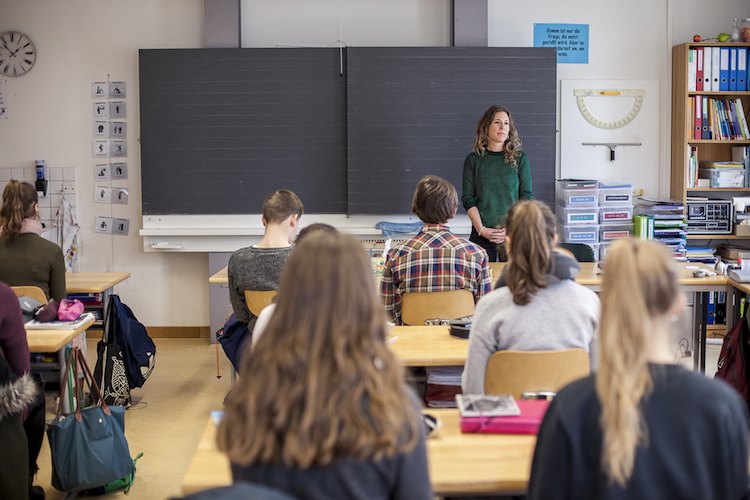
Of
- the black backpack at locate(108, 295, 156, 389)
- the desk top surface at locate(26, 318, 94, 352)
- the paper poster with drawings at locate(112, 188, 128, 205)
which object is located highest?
the paper poster with drawings at locate(112, 188, 128, 205)

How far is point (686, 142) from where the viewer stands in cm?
509

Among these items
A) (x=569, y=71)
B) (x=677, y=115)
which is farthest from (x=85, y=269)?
(x=677, y=115)

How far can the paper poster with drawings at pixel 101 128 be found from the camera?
528 cm

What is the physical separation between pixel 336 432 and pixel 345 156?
419 centimetres

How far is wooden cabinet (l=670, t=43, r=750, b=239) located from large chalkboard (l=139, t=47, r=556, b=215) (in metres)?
0.95

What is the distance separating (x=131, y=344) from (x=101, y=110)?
2192 mm

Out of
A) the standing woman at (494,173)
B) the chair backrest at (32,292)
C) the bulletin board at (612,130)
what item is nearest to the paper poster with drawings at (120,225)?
the chair backrest at (32,292)

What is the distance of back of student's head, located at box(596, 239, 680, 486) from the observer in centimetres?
118

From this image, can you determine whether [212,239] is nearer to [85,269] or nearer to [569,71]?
[85,269]

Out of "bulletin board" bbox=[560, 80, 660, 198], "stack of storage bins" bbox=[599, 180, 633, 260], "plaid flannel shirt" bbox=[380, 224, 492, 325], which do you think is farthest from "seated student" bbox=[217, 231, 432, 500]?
"bulletin board" bbox=[560, 80, 660, 198]

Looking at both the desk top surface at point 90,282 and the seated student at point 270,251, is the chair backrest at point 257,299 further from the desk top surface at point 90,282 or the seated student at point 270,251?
the desk top surface at point 90,282

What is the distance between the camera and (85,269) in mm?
5465

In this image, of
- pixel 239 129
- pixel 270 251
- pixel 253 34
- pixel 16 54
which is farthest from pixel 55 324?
pixel 16 54

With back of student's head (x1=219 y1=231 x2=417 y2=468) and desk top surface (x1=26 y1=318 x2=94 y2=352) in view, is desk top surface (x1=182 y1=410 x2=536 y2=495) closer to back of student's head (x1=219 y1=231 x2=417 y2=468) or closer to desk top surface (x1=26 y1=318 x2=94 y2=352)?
back of student's head (x1=219 y1=231 x2=417 y2=468)
